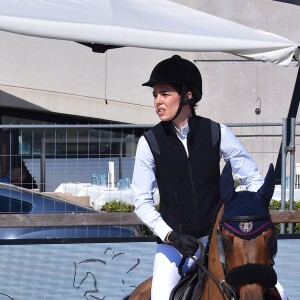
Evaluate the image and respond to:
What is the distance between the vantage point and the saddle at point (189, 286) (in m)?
4.50

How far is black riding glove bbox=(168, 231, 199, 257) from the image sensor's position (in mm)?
4449

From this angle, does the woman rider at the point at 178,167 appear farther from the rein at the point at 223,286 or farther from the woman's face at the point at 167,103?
the rein at the point at 223,286

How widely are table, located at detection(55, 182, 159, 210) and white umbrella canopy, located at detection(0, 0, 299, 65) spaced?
2405 mm

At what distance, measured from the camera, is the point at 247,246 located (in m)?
3.90

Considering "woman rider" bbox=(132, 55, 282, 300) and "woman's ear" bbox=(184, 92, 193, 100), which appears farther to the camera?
"woman's ear" bbox=(184, 92, 193, 100)

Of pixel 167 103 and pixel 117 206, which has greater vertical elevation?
pixel 167 103

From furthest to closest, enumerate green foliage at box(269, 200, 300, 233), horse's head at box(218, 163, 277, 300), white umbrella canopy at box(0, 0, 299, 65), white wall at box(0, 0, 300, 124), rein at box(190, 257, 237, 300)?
white wall at box(0, 0, 300, 124) < green foliage at box(269, 200, 300, 233) < white umbrella canopy at box(0, 0, 299, 65) < rein at box(190, 257, 237, 300) < horse's head at box(218, 163, 277, 300)

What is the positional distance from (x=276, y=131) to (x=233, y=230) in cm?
467

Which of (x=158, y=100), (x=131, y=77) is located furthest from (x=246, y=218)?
(x=131, y=77)

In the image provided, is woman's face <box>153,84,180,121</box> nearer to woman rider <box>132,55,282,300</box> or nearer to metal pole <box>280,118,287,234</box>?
woman rider <box>132,55,282,300</box>

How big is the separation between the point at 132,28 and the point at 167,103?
4.52 ft

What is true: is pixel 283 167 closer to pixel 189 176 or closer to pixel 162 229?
pixel 189 176

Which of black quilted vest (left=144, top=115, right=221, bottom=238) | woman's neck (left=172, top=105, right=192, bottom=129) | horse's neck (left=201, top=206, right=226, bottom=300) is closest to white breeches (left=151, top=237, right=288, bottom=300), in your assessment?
black quilted vest (left=144, top=115, right=221, bottom=238)

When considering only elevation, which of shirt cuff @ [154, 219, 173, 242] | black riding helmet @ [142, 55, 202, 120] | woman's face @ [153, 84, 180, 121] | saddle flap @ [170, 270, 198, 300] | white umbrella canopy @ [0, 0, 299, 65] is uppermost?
white umbrella canopy @ [0, 0, 299, 65]
